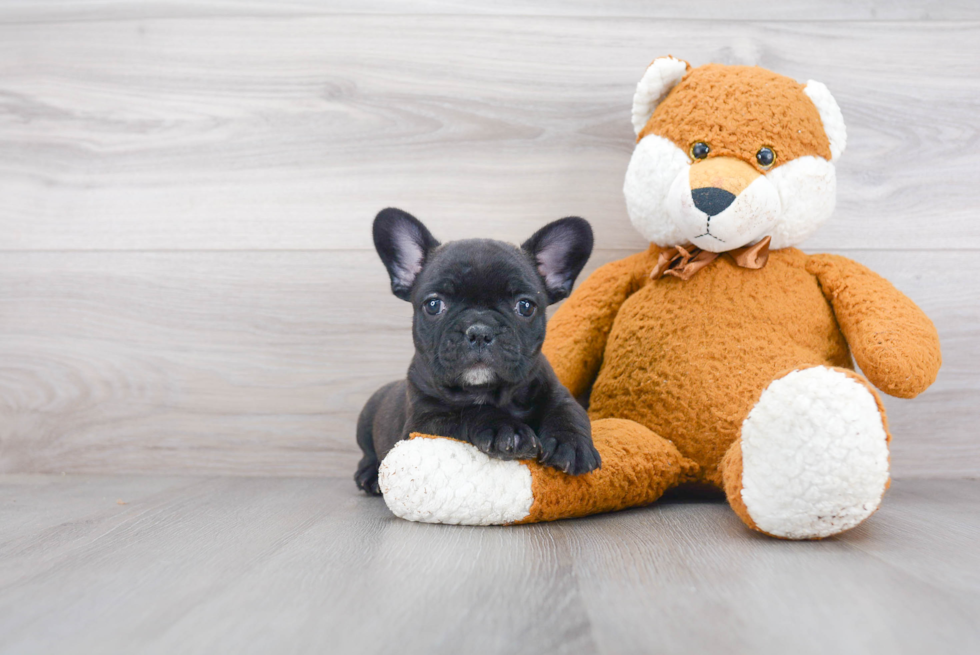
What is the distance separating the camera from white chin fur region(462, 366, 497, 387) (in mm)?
979

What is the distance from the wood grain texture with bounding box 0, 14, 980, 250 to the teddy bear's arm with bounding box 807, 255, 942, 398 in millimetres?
348

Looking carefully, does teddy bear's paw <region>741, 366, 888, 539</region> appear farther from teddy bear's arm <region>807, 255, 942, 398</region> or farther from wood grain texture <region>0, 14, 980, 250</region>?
wood grain texture <region>0, 14, 980, 250</region>

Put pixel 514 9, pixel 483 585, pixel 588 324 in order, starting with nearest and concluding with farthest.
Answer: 1. pixel 483 585
2. pixel 588 324
3. pixel 514 9

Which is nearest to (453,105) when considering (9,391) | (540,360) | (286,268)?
(286,268)

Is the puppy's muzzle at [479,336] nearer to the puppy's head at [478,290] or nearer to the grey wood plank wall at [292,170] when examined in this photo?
the puppy's head at [478,290]

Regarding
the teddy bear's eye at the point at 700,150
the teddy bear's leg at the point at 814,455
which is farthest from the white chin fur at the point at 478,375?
the teddy bear's eye at the point at 700,150

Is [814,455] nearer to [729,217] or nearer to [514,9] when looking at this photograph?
[729,217]

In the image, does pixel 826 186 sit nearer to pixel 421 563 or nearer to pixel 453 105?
pixel 453 105

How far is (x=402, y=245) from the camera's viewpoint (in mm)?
1134

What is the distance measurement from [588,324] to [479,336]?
0.40 m

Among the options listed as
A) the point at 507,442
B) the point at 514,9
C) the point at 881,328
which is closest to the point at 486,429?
the point at 507,442

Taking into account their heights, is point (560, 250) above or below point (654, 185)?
below

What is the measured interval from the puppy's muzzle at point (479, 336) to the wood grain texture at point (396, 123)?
23.9 inches

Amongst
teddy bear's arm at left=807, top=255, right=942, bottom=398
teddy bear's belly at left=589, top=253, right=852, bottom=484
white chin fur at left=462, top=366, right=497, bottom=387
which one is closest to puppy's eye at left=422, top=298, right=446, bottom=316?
white chin fur at left=462, top=366, right=497, bottom=387
